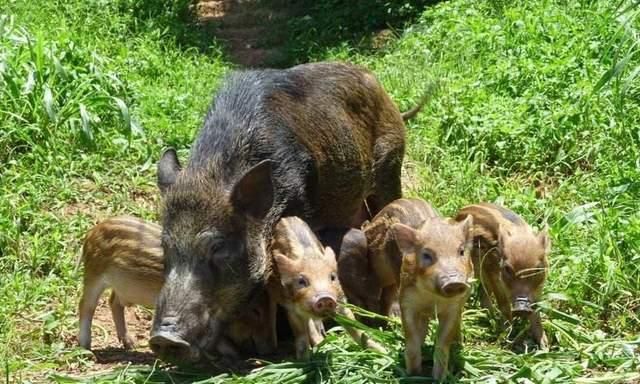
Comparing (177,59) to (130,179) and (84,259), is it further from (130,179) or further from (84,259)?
(84,259)

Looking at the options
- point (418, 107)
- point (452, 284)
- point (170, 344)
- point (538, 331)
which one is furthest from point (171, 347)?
point (418, 107)

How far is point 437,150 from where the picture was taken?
8453mm

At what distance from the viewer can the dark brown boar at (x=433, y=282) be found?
5.04 m

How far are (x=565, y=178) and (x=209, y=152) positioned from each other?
8.24 feet

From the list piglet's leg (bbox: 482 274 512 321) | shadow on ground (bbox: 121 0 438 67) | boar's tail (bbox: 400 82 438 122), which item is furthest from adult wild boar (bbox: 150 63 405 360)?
shadow on ground (bbox: 121 0 438 67)

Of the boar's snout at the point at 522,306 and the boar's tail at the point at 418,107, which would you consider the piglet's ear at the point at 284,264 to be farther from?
the boar's tail at the point at 418,107

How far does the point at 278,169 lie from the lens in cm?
631

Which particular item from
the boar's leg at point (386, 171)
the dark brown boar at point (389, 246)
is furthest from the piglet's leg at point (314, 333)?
the boar's leg at point (386, 171)

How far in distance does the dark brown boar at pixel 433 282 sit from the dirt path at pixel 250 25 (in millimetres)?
6598

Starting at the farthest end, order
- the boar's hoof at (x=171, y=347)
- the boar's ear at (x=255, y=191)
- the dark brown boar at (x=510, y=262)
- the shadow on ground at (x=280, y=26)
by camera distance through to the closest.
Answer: the shadow on ground at (x=280, y=26) → the boar's ear at (x=255, y=191) → the dark brown boar at (x=510, y=262) → the boar's hoof at (x=171, y=347)

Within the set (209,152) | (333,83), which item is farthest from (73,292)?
(333,83)

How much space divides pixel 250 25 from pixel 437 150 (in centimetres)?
543

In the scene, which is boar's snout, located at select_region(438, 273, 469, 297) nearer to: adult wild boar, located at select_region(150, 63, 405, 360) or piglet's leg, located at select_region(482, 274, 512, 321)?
piglet's leg, located at select_region(482, 274, 512, 321)

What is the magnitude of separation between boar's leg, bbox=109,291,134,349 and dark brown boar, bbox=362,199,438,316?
1.25m
